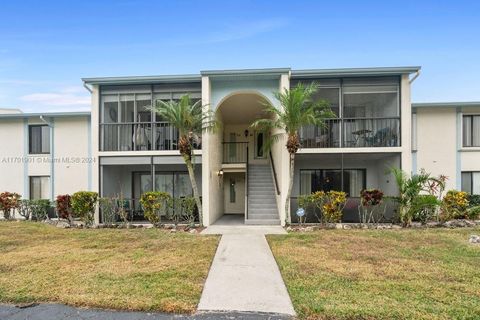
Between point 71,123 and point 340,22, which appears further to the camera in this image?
point 71,123

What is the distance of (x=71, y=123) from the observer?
1662 cm

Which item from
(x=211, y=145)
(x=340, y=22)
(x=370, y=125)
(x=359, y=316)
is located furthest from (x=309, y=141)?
(x=359, y=316)

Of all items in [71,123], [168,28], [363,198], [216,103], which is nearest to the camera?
[363,198]

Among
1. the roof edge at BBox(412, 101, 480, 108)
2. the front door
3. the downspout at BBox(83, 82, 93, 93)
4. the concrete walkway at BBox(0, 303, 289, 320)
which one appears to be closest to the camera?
the concrete walkway at BBox(0, 303, 289, 320)

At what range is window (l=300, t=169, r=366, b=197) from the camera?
658 inches

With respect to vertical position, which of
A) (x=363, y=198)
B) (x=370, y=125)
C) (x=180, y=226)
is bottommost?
(x=180, y=226)

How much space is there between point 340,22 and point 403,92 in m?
3.92

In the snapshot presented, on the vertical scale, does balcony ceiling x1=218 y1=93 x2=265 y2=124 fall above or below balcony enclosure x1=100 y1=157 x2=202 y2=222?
above

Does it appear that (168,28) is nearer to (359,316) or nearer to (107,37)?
(107,37)

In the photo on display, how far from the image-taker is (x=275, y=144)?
49.6 ft

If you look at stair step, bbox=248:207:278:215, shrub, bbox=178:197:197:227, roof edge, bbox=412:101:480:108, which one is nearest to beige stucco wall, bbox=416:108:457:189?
roof edge, bbox=412:101:480:108

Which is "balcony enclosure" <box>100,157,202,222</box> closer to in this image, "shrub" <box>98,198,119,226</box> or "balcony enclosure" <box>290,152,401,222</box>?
"shrub" <box>98,198,119,226</box>

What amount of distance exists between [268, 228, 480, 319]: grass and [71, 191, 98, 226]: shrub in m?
7.35

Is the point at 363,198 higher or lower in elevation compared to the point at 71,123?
lower
